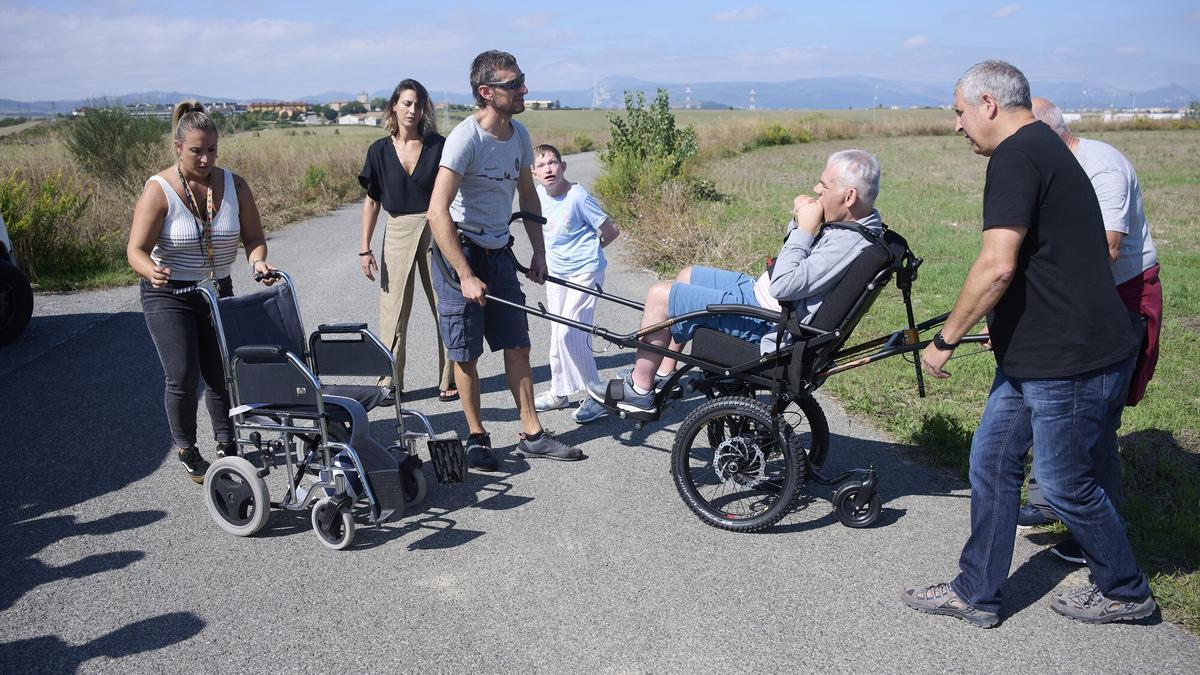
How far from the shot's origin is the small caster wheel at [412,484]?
466cm

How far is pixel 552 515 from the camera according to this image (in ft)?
15.3

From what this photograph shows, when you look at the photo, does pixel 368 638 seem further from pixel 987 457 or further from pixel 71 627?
pixel 987 457

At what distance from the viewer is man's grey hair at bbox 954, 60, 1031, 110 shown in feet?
10.9

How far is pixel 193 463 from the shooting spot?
4.94 meters

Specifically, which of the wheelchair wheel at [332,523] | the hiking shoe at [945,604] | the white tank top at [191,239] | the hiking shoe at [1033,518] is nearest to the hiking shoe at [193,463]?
the white tank top at [191,239]

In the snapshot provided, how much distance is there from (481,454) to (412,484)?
0.60 m

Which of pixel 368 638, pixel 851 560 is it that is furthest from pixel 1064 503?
pixel 368 638

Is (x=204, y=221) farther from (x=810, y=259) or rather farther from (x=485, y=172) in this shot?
(x=810, y=259)

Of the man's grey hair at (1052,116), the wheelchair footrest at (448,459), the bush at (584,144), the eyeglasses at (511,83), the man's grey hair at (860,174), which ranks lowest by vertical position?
the wheelchair footrest at (448,459)

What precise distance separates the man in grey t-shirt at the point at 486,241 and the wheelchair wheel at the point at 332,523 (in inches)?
44.9

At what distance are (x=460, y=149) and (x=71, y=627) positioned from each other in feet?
9.25

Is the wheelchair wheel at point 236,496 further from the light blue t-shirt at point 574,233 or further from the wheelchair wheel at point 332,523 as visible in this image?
the light blue t-shirt at point 574,233

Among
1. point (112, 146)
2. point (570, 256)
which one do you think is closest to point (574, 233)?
point (570, 256)

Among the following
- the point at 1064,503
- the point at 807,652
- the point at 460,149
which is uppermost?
the point at 460,149
